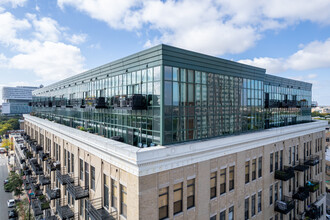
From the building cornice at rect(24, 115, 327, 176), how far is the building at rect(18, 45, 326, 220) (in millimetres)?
79

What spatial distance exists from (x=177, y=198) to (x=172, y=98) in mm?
7429

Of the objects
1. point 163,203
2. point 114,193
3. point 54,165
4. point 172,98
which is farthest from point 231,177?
point 54,165

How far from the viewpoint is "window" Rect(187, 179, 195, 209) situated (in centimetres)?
1470

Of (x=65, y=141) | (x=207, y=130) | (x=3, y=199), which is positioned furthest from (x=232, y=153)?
(x=3, y=199)

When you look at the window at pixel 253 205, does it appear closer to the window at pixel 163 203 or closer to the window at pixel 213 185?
the window at pixel 213 185

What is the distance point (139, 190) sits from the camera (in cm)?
1203

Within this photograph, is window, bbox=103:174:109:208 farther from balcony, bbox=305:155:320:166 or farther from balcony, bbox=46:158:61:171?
balcony, bbox=305:155:320:166

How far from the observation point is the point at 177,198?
46.1ft

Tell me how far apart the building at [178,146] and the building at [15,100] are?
17190 cm

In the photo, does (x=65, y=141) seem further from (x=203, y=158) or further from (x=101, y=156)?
(x=203, y=158)

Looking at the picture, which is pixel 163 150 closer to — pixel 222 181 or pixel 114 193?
pixel 114 193

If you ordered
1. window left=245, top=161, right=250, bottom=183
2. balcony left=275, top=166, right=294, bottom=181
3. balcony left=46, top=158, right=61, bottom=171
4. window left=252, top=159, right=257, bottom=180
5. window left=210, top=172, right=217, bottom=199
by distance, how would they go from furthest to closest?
1. balcony left=46, top=158, right=61, bottom=171
2. balcony left=275, top=166, right=294, bottom=181
3. window left=252, top=159, right=257, bottom=180
4. window left=245, top=161, right=250, bottom=183
5. window left=210, top=172, right=217, bottom=199

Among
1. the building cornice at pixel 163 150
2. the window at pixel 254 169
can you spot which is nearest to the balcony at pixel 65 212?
the building cornice at pixel 163 150

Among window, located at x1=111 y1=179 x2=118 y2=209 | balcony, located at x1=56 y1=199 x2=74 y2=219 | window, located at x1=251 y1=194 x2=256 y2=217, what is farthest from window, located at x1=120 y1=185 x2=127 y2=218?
window, located at x1=251 y1=194 x2=256 y2=217
